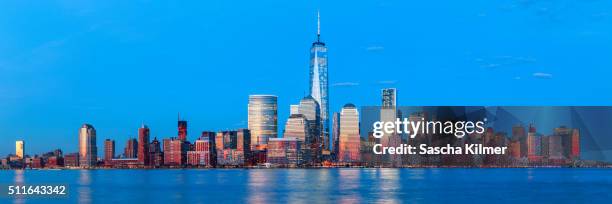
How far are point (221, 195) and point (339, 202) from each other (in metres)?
25.8

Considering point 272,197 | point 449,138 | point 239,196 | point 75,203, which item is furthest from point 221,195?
point 449,138

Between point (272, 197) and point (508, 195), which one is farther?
point (508, 195)

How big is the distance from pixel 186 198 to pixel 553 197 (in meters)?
43.4

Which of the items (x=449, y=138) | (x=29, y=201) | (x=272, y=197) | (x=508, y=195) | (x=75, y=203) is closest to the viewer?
(x=29, y=201)

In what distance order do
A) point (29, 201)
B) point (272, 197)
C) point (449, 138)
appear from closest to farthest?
1. point (29, 201)
2. point (272, 197)
3. point (449, 138)

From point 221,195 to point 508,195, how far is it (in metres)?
35.2

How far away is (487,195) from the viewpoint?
324 feet

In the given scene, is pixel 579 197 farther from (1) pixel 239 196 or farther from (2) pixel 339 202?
(1) pixel 239 196

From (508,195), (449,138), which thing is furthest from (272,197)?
(449,138)

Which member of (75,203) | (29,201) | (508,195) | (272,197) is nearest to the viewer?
(29,201)

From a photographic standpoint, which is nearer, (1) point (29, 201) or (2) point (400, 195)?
(1) point (29, 201)

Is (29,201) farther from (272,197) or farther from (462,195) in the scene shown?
(462,195)

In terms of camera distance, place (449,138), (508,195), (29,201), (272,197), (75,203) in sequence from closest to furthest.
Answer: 1. (29,201)
2. (75,203)
3. (272,197)
4. (508,195)
5. (449,138)

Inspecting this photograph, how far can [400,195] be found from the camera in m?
97.3
